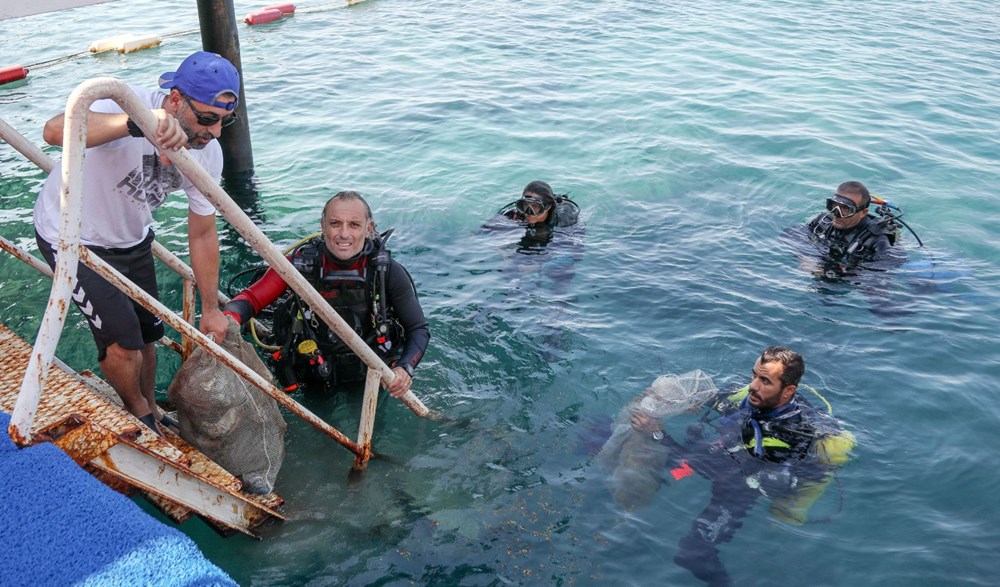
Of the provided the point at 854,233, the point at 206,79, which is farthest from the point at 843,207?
the point at 206,79

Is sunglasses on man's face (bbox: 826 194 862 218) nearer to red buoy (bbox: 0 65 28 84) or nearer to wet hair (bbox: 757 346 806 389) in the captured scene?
wet hair (bbox: 757 346 806 389)

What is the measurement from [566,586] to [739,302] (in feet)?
13.4

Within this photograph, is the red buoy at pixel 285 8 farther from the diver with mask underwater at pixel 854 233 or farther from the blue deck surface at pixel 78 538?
the blue deck surface at pixel 78 538

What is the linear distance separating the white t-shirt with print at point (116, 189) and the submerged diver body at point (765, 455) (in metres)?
3.62

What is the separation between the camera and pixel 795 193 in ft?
34.0

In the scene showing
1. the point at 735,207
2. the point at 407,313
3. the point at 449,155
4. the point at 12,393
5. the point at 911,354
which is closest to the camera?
the point at 12,393

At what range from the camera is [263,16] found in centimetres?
1795

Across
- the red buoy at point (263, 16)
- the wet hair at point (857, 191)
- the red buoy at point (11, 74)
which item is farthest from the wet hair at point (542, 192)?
the red buoy at point (263, 16)

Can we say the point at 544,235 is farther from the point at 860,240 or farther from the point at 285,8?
the point at 285,8

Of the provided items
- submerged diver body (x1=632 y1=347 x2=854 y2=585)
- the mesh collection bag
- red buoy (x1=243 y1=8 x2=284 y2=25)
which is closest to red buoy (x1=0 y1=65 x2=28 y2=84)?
red buoy (x1=243 y1=8 x2=284 y2=25)

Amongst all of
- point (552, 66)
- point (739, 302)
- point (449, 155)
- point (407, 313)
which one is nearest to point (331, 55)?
point (552, 66)

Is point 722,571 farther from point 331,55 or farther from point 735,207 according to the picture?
point 331,55

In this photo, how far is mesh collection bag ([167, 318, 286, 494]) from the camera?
4.06m

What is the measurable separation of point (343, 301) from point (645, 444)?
2358mm
